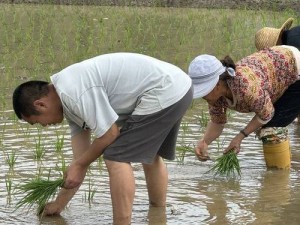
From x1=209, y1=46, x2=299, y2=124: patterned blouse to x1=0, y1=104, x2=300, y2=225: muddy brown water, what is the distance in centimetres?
40

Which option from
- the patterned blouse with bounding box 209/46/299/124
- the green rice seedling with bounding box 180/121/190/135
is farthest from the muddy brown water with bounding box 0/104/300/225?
the patterned blouse with bounding box 209/46/299/124

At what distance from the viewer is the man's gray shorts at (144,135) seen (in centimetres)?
347

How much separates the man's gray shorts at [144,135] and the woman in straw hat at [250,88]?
1.55 feet

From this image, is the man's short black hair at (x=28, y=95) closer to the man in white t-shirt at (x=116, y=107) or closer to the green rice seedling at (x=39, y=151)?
the man in white t-shirt at (x=116, y=107)

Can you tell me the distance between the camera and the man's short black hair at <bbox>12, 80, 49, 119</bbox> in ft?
10.8

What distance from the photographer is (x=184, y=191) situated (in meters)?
4.38

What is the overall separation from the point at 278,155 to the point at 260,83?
673 mm

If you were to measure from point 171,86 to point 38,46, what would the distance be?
248 inches

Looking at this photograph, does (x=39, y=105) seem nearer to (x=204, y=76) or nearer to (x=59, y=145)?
(x=204, y=76)

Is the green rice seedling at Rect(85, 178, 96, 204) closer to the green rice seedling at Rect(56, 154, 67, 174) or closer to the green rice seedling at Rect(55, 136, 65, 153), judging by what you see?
the green rice seedling at Rect(56, 154, 67, 174)

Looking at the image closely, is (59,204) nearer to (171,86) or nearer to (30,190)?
(30,190)

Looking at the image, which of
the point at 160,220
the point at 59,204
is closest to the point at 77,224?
the point at 59,204

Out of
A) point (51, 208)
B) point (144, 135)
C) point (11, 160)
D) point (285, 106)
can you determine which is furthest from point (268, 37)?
point (51, 208)

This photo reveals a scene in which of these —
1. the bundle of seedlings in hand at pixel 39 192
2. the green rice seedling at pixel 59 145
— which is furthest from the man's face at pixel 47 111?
the green rice seedling at pixel 59 145
